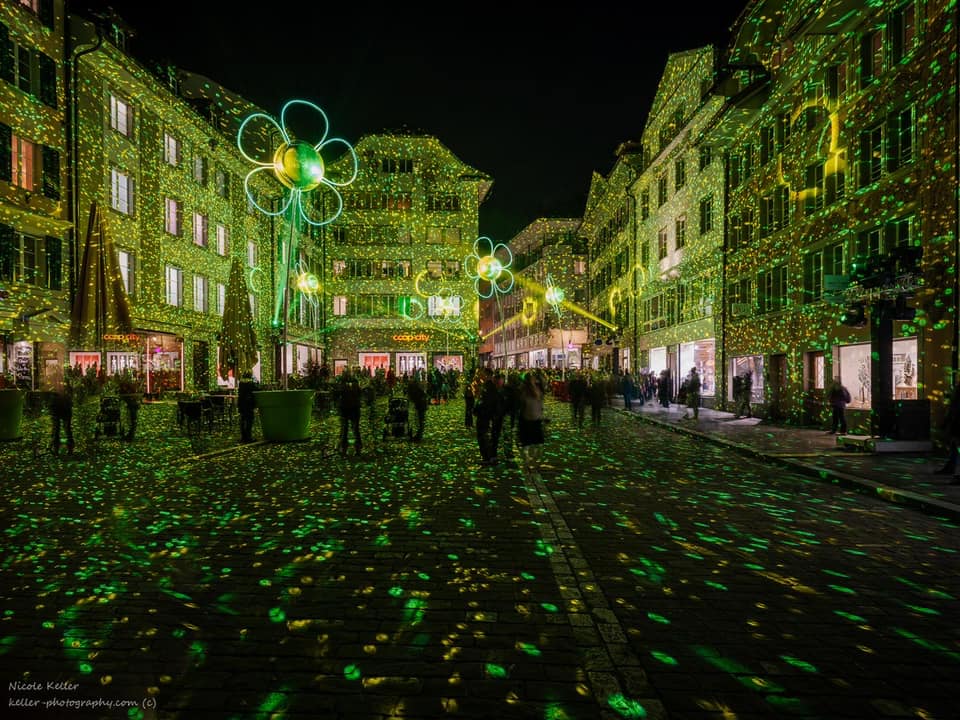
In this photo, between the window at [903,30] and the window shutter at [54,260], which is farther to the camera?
the window shutter at [54,260]

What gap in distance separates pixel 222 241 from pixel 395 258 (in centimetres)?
1762

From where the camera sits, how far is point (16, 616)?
4.58 meters

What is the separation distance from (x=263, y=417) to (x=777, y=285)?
64.0ft

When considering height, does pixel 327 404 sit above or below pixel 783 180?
below

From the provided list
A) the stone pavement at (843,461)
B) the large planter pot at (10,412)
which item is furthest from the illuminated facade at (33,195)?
the stone pavement at (843,461)

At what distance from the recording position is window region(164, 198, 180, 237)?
3131cm

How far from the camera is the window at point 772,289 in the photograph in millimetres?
24328

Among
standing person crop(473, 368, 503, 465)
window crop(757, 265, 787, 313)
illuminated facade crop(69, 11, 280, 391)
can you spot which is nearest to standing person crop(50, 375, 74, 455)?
standing person crop(473, 368, 503, 465)

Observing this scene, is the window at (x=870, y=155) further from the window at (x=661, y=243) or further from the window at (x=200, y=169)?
the window at (x=200, y=169)

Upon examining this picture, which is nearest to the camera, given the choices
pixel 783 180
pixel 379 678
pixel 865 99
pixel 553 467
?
pixel 379 678

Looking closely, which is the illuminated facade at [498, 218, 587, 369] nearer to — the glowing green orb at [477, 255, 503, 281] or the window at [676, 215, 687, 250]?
the window at [676, 215, 687, 250]

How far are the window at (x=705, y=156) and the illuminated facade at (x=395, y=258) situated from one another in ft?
78.9

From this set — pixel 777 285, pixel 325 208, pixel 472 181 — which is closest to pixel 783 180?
pixel 777 285

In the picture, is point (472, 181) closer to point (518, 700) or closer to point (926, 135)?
point (926, 135)
